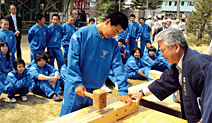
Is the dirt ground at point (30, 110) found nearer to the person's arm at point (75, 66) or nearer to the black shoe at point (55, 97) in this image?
the black shoe at point (55, 97)

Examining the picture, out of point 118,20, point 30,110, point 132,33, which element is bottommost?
point 30,110

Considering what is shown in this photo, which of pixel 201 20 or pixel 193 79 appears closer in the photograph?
pixel 193 79

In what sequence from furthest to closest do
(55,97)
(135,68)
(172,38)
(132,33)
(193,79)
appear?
(132,33), (135,68), (55,97), (172,38), (193,79)

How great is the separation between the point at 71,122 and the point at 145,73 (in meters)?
4.69

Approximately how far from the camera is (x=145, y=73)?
6.37 meters

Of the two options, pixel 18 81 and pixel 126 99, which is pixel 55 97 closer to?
pixel 18 81

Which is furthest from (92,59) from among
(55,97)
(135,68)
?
(135,68)

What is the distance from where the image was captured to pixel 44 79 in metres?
4.68

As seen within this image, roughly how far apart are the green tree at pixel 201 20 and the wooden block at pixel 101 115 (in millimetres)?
13735

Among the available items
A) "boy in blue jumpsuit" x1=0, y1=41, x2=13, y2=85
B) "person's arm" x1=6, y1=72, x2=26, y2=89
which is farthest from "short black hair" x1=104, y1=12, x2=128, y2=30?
"boy in blue jumpsuit" x1=0, y1=41, x2=13, y2=85

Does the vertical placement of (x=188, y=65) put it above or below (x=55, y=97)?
above

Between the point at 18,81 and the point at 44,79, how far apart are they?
21.1 inches

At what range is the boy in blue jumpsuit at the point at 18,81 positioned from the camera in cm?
431

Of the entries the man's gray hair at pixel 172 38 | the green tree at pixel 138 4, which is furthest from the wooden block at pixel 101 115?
the green tree at pixel 138 4
